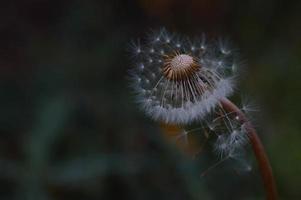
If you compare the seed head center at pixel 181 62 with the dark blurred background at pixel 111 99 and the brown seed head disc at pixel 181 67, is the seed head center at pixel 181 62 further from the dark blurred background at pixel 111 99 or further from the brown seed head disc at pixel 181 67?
the dark blurred background at pixel 111 99

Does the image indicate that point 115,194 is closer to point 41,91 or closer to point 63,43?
point 41,91

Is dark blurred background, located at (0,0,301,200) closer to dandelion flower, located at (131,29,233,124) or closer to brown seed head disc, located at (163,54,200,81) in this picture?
dandelion flower, located at (131,29,233,124)

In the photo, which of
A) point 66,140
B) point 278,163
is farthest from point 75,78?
point 278,163

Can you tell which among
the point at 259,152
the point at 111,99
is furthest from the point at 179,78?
the point at 111,99

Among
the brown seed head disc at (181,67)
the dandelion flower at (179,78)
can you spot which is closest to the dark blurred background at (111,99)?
the dandelion flower at (179,78)

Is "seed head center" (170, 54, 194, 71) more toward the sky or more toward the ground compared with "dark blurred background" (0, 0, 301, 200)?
more toward the ground

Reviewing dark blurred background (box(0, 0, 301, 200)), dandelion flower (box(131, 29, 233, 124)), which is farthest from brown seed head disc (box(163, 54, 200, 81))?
→ dark blurred background (box(0, 0, 301, 200))

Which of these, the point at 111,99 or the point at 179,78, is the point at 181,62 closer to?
the point at 179,78

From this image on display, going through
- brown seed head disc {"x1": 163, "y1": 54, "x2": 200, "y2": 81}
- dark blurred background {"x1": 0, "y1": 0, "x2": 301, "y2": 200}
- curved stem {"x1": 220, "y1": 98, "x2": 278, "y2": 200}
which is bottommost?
curved stem {"x1": 220, "y1": 98, "x2": 278, "y2": 200}
